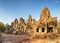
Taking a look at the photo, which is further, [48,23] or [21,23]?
[21,23]

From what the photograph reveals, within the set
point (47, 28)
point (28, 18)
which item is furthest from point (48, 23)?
point (28, 18)

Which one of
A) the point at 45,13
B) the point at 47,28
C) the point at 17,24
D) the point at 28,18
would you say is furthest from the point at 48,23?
the point at 17,24

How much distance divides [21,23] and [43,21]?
21.6 m

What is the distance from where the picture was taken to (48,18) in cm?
3484

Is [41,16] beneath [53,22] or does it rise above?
above

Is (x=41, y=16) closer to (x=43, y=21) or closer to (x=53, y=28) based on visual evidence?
(x=43, y=21)

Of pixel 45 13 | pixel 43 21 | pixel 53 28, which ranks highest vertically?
pixel 45 13

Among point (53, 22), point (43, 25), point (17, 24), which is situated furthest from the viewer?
point (17, 24)

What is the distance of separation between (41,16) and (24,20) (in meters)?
21.1

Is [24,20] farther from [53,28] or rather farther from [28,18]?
[53,28]

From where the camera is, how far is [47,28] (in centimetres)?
3334

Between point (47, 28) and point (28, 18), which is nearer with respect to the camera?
point (47, 28)

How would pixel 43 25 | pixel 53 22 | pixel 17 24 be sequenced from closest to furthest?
1. pixel 53 22
2. pixel 43 25
3. pixel 17 24

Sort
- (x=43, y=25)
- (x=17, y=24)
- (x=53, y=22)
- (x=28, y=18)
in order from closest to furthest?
1. (x=53, y=22)
2. (x=43, y=25)
3. (x=28, y=18)
4. (x=17, y=24)
